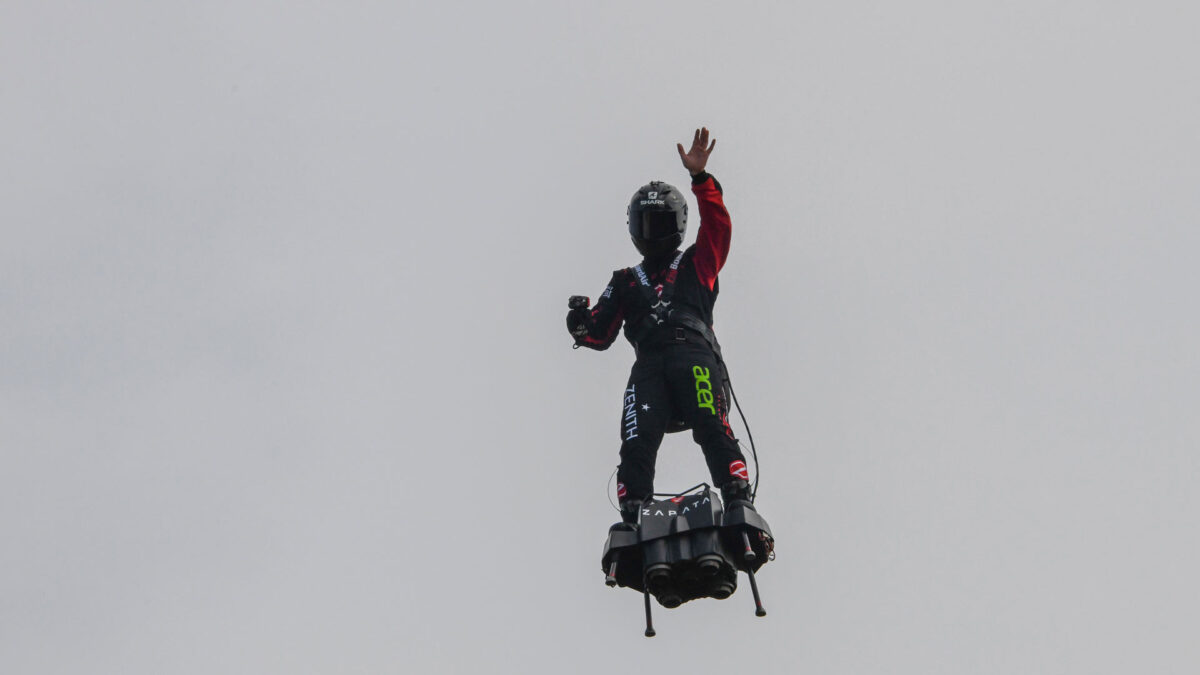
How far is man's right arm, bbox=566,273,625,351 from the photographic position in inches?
561

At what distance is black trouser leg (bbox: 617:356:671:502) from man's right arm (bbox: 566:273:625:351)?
65 cm

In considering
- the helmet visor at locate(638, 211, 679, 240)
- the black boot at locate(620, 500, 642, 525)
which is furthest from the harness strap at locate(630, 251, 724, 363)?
the black boot at locate(620, 500, 642, 525)

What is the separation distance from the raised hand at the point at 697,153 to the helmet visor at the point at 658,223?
765mm

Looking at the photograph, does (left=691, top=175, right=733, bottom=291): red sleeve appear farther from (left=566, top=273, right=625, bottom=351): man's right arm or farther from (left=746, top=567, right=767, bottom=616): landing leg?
(left=746, top=567, right=767, bottom=616): landing leg

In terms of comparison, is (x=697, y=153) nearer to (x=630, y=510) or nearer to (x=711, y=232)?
(x=711, y=232)

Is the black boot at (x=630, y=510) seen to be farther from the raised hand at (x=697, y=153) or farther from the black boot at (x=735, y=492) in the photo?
the raised hand at (x=697, y=153)

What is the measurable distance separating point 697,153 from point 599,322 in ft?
5.92

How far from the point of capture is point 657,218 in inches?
558

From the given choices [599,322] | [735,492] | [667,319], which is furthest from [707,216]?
[735,492]

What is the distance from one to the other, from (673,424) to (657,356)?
620 millimetres

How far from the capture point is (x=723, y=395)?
1377 cm

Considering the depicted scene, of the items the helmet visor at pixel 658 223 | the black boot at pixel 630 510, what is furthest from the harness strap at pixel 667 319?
the black boot at pixel 630 510

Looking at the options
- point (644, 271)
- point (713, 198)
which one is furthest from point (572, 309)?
point (713, 198)

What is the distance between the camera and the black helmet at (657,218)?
46.5 feet
